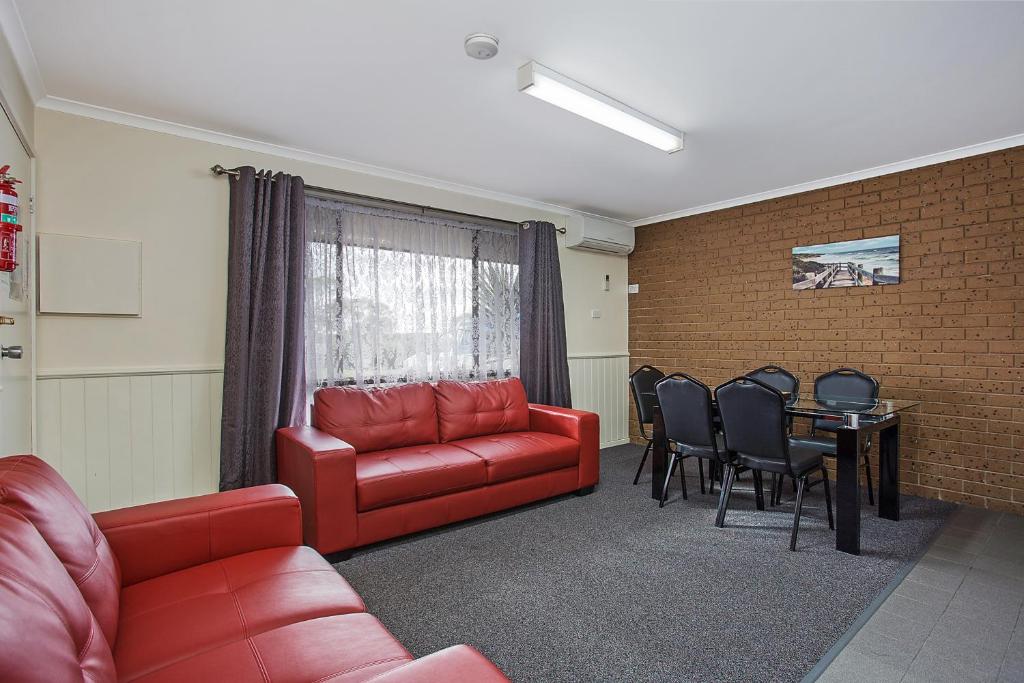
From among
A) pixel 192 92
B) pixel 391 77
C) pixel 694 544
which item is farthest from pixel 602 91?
pixel 694 544

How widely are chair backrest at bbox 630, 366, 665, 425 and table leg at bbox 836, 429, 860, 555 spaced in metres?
1.48

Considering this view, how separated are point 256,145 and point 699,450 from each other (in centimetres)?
364

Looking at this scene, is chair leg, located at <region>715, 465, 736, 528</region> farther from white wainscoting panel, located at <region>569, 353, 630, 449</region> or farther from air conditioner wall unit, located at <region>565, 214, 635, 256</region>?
air conditioner wall unit, located at <region>565, 214, 635, 256</region>

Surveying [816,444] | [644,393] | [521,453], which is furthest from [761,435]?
[521,453]

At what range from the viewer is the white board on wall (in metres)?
2.70

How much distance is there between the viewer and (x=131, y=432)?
2.95 metres

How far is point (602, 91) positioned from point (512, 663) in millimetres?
2754

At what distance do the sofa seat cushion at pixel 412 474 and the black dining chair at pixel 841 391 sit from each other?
229 cm

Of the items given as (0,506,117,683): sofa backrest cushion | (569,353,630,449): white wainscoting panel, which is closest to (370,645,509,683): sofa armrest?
(0,506,117,683): sofa backrest cushion

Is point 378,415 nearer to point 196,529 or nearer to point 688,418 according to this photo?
point 196,529

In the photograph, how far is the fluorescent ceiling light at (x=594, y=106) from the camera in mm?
2447

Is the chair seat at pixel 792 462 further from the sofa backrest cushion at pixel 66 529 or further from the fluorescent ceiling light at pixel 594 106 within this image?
the sofa backrest cushion at pixel 66 529

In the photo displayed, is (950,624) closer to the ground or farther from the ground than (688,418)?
closer to the ground

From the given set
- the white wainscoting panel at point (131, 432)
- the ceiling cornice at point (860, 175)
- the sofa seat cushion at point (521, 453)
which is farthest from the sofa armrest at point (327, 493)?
the ceiling cornice at point (860, 175)
